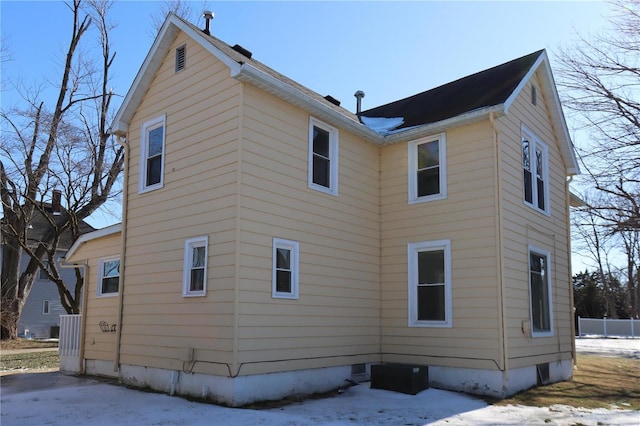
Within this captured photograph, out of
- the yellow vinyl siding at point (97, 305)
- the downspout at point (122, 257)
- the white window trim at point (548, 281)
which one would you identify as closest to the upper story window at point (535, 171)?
the white window trim at point (548, 281)

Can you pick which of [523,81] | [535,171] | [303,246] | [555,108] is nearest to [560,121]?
[555,108]

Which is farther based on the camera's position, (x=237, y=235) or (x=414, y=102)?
(x=414, y=102)

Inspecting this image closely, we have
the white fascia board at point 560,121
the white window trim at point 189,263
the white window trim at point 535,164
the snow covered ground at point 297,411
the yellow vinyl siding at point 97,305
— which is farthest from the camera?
the white fascia board at point 560,121

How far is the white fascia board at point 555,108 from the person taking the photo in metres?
11.9

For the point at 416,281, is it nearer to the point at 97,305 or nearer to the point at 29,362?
the point at 97,305

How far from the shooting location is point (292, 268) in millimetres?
9789

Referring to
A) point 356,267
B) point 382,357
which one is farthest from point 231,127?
point 382,357

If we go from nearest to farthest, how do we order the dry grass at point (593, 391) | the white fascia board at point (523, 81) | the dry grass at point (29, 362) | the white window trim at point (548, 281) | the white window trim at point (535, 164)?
the dry grass at point (593, 391) < the white fascia board at point (523, 81) < the white window trim at point (548, 281) < the white window trim at point (535, 164) < the dry grass at point (29, 362)

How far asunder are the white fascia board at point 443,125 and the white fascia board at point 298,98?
1.26 ft

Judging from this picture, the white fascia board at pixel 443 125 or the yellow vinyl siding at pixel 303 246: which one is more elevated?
the white fascia board at pixel 443 125

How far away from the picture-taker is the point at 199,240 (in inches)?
379

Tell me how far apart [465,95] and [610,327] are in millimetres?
26430

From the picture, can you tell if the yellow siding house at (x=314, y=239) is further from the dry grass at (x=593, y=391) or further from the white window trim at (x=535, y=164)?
the dry grass at (x=593, y=391)

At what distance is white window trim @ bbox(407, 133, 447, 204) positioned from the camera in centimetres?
1120
